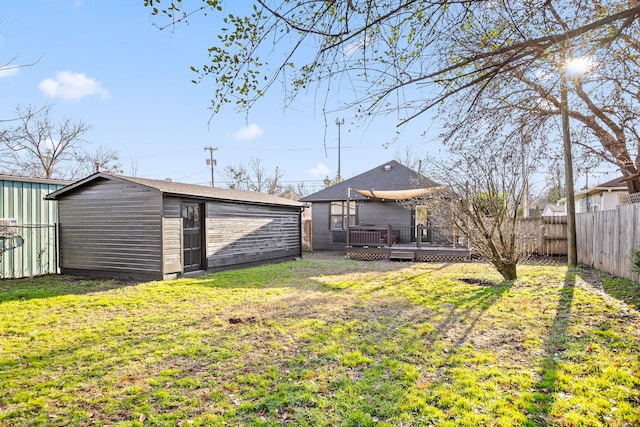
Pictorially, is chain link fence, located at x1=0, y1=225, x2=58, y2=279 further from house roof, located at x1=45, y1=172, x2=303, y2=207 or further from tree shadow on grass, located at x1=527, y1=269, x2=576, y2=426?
tree shadow on grass, located at x1=527, y1=269, x2=576, y2=426

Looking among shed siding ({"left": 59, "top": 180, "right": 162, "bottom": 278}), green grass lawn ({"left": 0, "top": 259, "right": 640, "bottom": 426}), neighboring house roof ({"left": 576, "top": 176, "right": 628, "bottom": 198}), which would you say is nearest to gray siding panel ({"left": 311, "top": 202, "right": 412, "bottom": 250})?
green grass lawn ({"left": 0, "top": 259, "right": 640, "bottom": 426})

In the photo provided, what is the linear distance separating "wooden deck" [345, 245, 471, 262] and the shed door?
6.10m

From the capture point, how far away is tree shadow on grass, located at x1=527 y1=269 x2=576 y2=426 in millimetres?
2779

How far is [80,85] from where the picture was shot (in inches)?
535

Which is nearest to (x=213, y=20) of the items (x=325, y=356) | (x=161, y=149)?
(x=325, y=356)

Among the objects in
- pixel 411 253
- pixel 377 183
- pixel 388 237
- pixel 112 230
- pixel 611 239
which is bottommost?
pixel 411 253

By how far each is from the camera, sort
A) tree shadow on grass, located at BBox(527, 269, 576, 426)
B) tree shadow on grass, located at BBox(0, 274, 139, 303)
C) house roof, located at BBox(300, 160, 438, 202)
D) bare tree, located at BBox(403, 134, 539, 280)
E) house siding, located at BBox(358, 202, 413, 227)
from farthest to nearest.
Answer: house roof, located at BBox(300, 160, 438, 202) → house siding, located at BBox(358, 202, 413, 227) → bare tree, located at BBox(403, 134, 539, 280) → tree shadow on grass, located at BBox(0, 274, 139, 303) → tree shadow on grass, located at BBox(527, 269, 576, 426)

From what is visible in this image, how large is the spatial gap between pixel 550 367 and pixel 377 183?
48.0 ft

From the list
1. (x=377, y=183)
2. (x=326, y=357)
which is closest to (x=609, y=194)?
(x=377, y=183)

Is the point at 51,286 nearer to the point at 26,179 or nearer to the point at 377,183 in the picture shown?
the point at 26,179

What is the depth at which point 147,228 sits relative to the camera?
9328 millimetres

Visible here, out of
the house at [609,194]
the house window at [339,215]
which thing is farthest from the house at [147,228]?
the house at [609,194]

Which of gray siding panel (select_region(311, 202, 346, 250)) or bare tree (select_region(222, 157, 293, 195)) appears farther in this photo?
bare tree (select_region(222, 157, 293, 195))

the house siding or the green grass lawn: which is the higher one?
the house siding
